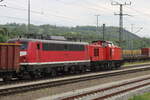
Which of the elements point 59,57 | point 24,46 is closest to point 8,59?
point 24,46

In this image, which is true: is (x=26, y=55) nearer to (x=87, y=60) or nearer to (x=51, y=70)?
(x=51, y=70)

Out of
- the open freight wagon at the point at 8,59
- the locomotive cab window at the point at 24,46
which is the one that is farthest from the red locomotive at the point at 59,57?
the open freight wagon at the point at 8,59

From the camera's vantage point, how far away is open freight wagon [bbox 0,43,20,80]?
19719 mm

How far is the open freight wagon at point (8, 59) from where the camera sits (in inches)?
776

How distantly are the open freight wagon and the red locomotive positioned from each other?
67 centimetres

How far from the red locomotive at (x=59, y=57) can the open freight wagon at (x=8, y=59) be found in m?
0.67

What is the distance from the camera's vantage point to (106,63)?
36438 mm

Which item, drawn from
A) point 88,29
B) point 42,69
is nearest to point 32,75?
point 42,69

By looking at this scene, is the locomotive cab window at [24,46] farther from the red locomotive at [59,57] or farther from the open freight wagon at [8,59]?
the open freight wagon at [8,59]

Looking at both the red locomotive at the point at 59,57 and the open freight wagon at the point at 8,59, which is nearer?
the open freight wagon at the point at 8,59

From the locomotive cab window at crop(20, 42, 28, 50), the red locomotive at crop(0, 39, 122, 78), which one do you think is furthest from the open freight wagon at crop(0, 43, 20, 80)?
the locomotive cab window at crop(20, 42, 28, 50)

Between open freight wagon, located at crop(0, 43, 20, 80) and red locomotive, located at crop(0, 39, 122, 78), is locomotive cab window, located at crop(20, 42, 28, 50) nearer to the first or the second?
red locomotive, located at crop(0, 39, 122, 78)

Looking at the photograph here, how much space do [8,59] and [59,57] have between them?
7123 millimetres

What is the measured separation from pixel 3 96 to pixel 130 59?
1761 inches
